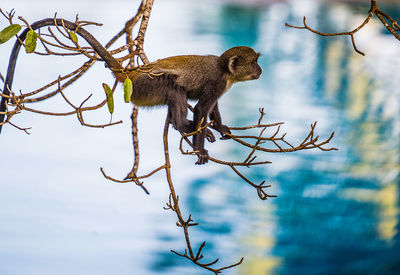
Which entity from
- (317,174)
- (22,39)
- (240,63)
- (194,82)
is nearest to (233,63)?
(240,63)

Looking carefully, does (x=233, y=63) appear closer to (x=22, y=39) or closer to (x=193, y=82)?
(x=193, y=82)

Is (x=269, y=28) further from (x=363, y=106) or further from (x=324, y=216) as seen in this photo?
(x=324, y=216)

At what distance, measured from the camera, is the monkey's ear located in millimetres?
2611

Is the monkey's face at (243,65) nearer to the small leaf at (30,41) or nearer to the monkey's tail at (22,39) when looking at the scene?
the monkey's tail at (22,39)

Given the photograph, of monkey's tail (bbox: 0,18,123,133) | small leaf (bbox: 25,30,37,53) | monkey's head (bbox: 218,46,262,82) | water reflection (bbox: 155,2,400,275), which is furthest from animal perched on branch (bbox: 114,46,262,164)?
water reflection (bbox: 155,2,400,275)

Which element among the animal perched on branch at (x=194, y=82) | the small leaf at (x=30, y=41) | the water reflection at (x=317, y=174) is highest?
the water reflection at (x=317, y=174)

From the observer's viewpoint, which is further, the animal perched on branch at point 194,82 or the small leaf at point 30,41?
the animal perched on branch at point 194,82

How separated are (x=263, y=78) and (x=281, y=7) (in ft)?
3.18

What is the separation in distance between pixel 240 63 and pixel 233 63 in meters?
0.04

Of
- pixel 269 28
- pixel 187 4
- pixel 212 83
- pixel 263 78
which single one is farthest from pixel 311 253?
pixel 212 83

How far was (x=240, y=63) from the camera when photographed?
8.63ft

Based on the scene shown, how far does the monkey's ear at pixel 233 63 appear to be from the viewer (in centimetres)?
261

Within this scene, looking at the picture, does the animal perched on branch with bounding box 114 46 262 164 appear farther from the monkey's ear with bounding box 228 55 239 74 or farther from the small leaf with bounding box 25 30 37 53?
the small leaf with bounding box 25 30 37 53

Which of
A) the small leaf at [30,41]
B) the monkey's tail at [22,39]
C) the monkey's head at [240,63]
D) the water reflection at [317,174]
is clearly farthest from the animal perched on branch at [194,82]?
the water reflection at [317,174]
